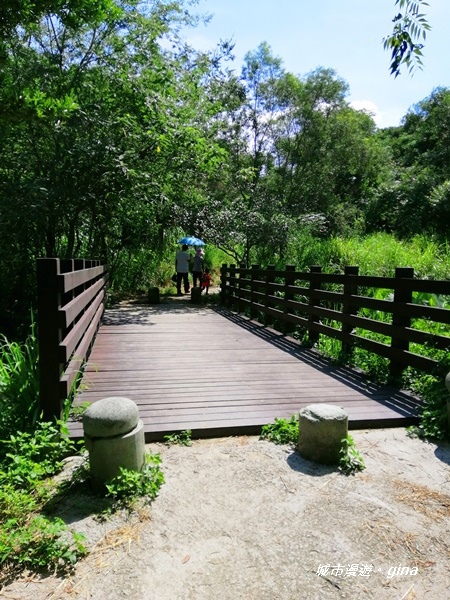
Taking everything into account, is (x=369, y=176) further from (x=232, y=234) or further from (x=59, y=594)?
(x=59, y=594)

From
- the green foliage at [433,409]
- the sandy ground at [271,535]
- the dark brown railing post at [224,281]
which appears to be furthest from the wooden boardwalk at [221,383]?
the dark brown railing post at [224,281]

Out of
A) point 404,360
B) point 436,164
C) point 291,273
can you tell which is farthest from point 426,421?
point 436,164

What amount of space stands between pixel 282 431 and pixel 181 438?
2.69 feet

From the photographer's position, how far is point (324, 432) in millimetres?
2986

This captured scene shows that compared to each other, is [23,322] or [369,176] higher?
[369,176]

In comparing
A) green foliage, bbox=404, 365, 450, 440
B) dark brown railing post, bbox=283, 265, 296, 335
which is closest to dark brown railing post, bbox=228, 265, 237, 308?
dark brown railing post, bbox=283, 265, 296, 335

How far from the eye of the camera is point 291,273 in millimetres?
7680

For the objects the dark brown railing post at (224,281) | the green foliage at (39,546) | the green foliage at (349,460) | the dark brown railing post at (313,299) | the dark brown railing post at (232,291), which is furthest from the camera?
the dark brown railing post at (224,281)

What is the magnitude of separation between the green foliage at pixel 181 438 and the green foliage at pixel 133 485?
602mm

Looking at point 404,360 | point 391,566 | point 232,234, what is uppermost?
point 232,234

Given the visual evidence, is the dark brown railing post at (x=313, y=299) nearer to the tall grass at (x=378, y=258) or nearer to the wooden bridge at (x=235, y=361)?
the wooden bridge at (x=235, y=361)

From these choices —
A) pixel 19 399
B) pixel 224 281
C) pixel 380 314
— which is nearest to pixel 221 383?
pixel 19 399

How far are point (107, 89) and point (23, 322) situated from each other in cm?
552

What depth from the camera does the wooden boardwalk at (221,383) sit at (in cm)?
374
